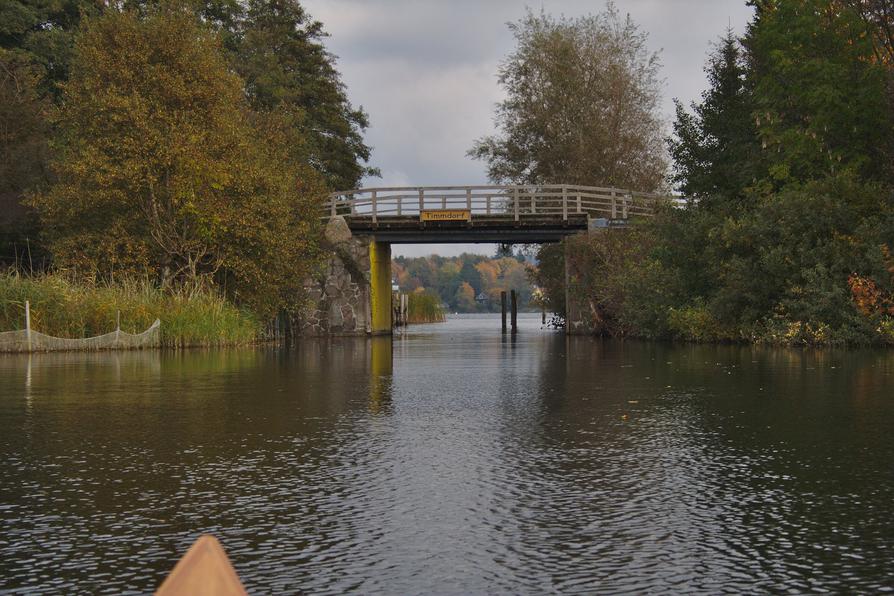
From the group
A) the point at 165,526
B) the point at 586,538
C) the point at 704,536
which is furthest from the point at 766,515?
the point at 165,526

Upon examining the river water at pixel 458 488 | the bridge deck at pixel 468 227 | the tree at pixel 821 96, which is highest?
the tree at pixel 821 96

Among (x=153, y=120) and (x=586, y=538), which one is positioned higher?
(x=153, y=120)

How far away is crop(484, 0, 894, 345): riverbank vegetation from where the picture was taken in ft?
96.6

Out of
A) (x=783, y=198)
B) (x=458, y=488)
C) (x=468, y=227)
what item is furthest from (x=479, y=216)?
(x=458, y=488)

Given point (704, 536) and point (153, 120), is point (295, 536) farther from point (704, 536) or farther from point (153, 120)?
point (153, 120)

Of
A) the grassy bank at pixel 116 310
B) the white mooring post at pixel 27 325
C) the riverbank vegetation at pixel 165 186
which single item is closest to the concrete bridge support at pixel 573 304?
the riverbank vegetation at pixel 165 186

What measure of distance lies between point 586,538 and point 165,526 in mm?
2479

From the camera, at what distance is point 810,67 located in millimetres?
32812

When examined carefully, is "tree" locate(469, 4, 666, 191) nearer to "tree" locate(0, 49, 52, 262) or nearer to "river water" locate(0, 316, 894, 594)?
"tree" locate(0, 49, 52, 262)

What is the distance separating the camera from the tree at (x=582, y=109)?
194ft

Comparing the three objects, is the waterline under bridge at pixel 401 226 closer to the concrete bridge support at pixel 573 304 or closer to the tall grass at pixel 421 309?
the concrete bridge support at pixel 573 304

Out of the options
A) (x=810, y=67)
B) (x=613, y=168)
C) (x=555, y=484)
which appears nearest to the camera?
(x=555, y=484)

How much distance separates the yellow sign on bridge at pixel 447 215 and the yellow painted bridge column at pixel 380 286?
349 centimetres

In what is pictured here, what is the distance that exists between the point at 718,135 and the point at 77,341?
921 inches
